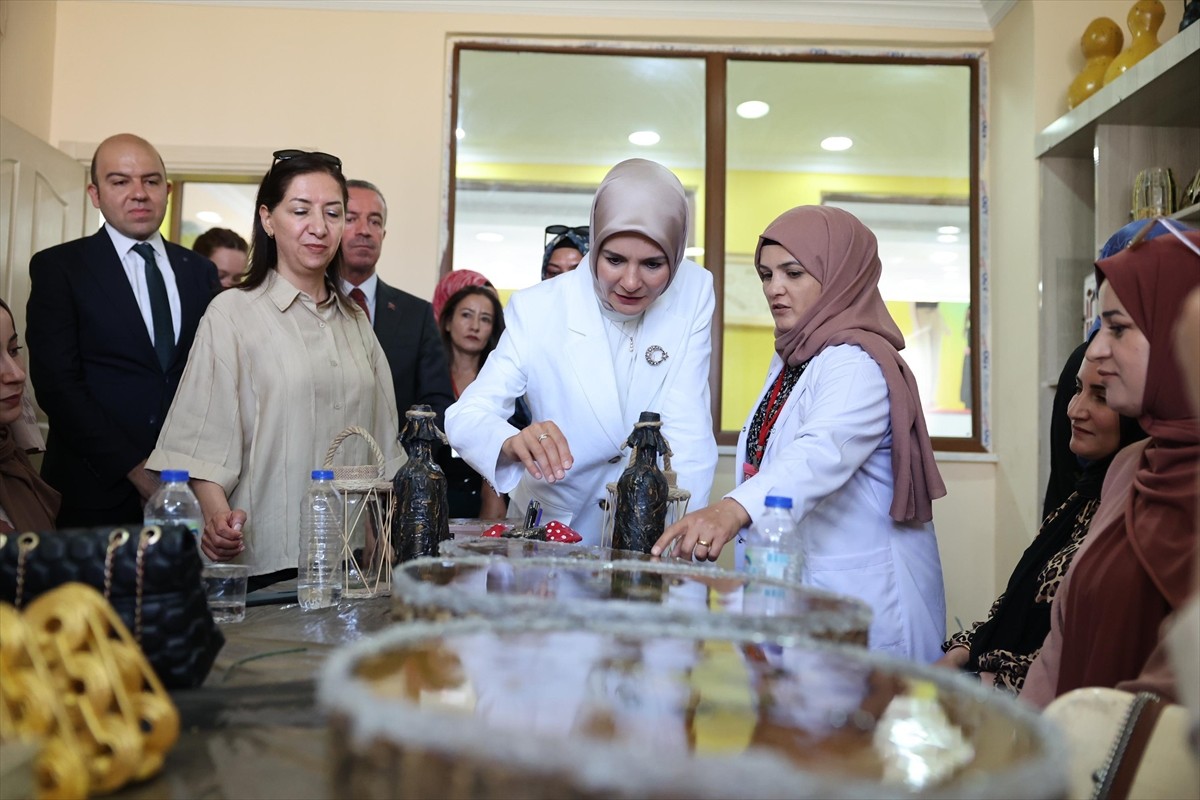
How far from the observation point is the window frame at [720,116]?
484 cm

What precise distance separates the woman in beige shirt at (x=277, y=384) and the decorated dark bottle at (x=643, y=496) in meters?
0.79

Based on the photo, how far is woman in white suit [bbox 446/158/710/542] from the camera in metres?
2.14

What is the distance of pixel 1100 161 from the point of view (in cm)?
385

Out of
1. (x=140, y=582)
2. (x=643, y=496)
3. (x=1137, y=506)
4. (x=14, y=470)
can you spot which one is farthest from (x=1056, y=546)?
(x=14, y=470)

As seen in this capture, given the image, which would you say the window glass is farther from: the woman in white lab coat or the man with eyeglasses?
the woman in white lab coat

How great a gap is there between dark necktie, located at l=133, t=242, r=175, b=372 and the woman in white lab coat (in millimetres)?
1797

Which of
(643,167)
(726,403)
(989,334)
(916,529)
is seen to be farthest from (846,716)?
(989,334)

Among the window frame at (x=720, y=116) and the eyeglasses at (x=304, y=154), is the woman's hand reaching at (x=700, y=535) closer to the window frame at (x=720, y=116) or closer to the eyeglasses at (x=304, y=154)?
the eyeglasses at (x=304, y=154)

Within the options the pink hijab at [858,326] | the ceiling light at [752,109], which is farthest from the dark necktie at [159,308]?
the ceiling light at [752,109]

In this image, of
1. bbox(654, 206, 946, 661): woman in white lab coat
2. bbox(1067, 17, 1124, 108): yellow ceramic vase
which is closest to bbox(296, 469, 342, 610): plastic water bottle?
bbox(654, 206, 946, 661): woman in white lab coat

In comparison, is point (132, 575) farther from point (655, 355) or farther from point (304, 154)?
point (304, 154)

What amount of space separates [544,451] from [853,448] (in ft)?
2.04

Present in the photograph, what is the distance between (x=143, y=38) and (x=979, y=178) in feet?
13.5

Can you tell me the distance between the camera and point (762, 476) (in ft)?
5.82
